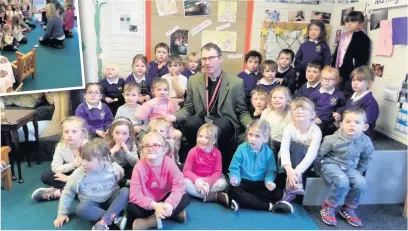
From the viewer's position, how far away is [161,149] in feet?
6.36

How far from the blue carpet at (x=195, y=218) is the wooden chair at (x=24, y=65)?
1061mm

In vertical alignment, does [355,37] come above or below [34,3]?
below

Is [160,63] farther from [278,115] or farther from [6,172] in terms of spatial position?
[6,172]

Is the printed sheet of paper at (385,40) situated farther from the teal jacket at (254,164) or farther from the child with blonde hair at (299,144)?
the teal jacket at (254,164)

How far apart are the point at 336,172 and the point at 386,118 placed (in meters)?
0.91

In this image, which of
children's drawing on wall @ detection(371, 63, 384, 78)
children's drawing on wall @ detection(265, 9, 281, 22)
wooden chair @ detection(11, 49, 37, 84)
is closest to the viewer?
children's drawing on wall @ detection(371, 63, 384, 78)

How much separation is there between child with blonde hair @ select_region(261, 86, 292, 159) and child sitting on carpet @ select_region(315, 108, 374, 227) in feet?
1.14

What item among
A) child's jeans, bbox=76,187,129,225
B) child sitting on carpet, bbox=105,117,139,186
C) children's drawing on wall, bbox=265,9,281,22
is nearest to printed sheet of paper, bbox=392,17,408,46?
children's drawing on wall, bbox=265,9,281,22

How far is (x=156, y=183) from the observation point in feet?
6.46

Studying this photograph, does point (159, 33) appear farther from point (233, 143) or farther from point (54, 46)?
point (233, 143)

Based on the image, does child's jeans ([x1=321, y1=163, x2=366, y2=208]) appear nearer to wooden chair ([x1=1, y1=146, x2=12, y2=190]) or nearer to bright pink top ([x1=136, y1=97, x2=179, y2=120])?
bright pink top ([x1=136, y1=97, x2=179, y2=120])

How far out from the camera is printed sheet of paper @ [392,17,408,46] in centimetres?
241

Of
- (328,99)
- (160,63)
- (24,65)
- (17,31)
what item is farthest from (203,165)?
(17,31)

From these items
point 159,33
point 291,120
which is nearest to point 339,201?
point 291,120
